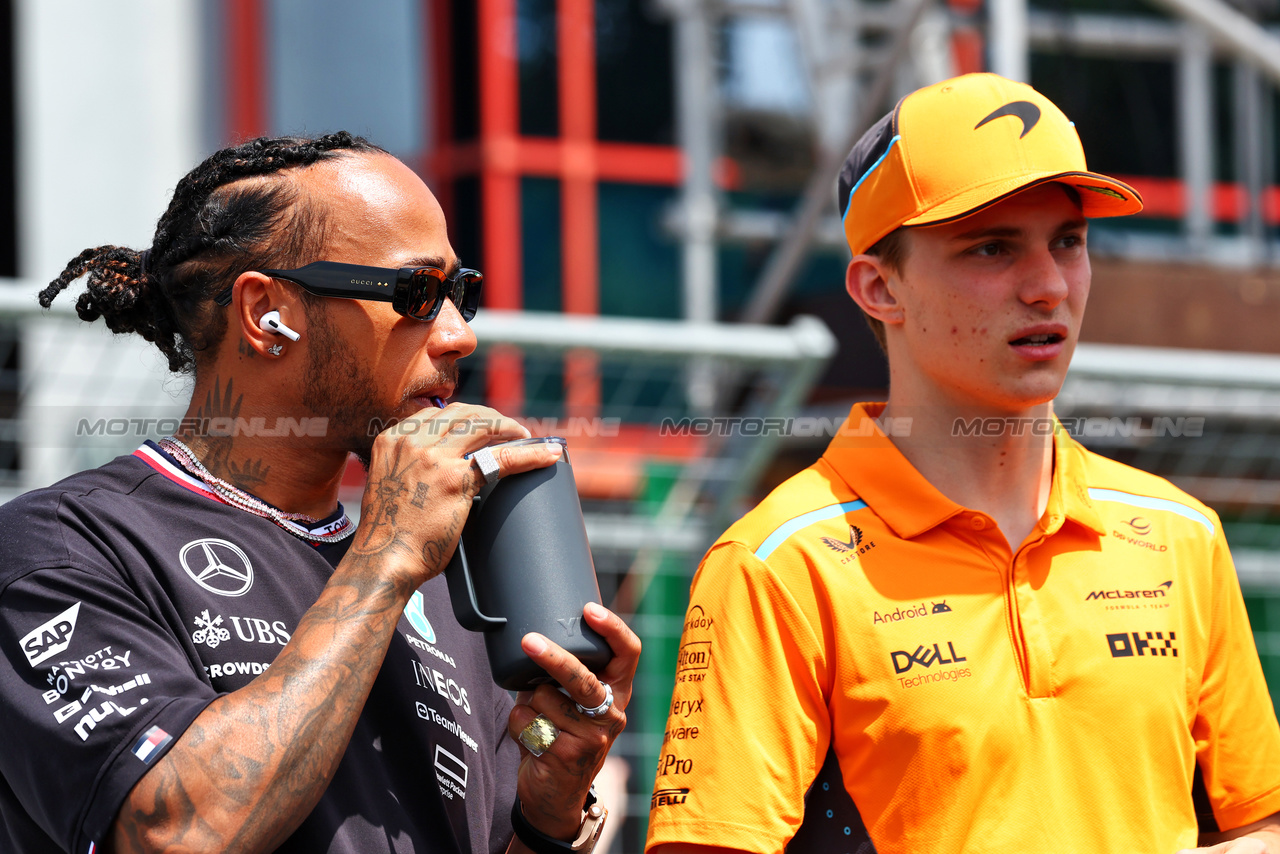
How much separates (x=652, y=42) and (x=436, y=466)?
5.76 m

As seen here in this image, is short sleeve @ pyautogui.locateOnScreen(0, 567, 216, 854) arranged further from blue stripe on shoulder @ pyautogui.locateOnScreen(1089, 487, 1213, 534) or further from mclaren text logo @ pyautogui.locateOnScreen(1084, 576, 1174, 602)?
blue stripe on shoulder @ pyautogui.locateOnScreen(1089, 487, 1213, 534)

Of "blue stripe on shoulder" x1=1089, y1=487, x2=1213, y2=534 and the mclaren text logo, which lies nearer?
the mclaren text logo

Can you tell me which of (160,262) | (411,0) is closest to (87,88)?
(411,0)

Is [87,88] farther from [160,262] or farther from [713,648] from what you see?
[713,648]

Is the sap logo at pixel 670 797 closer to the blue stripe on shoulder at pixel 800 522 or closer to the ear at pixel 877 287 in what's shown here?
the blue stripe on shoulder at pixel 800 522

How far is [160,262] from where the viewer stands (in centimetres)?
222

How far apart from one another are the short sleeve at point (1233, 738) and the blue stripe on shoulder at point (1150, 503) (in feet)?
0.55

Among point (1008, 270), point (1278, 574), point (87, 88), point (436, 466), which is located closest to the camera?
point (436, 466)

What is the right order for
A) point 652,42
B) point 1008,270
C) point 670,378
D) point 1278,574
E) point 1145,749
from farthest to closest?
1. point 652,42
2. point 1278,574
3. point 670,378
4. point 1008,270
5. point 1145,749

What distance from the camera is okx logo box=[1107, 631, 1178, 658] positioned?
6.89 ft

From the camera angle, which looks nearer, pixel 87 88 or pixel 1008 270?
pixel 1008 270

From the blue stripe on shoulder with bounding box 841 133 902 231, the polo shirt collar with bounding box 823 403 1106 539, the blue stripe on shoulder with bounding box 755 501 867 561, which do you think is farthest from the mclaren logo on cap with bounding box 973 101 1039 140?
the blue stripe on shoulder with bounding box 755 501 867 561

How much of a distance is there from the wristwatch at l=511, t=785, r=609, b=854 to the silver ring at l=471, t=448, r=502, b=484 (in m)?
0.56

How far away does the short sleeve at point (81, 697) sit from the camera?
168 cm
